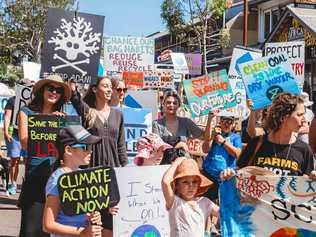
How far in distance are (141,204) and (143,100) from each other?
359cm

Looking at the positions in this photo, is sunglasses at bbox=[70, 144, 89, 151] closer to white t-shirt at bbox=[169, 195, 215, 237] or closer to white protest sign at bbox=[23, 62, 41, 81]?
white t-shirt at bbox=[169, 195, 215, 237]

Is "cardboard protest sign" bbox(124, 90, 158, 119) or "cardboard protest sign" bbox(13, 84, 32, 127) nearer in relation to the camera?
"cardboard protest sign" bbox(13, 84, 32, 127)

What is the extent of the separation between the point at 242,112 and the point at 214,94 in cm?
64

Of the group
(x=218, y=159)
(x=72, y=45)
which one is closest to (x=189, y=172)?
(x=72, y=45)

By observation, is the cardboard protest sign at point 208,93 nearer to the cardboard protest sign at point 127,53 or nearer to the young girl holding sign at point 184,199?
the cardboard protest sign at point 127,53

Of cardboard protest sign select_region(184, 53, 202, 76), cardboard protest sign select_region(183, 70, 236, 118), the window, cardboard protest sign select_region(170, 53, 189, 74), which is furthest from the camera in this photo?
the window

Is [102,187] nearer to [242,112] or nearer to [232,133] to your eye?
[232,133]

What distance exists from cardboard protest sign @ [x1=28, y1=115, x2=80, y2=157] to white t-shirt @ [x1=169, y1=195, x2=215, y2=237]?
115 centimetres

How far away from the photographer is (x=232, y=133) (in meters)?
7.27

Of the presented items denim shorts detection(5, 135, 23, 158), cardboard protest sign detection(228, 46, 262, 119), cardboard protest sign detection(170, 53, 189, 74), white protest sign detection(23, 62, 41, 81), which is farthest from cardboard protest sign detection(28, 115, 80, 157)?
cardboard protest sign detection(170, 53, 189, 74)

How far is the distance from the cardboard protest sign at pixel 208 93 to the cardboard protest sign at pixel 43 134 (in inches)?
171

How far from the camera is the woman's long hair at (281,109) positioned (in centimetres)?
453

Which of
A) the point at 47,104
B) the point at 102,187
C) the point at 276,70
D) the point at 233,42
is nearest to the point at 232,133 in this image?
the point at 276,70

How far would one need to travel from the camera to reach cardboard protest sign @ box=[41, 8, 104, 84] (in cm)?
607
